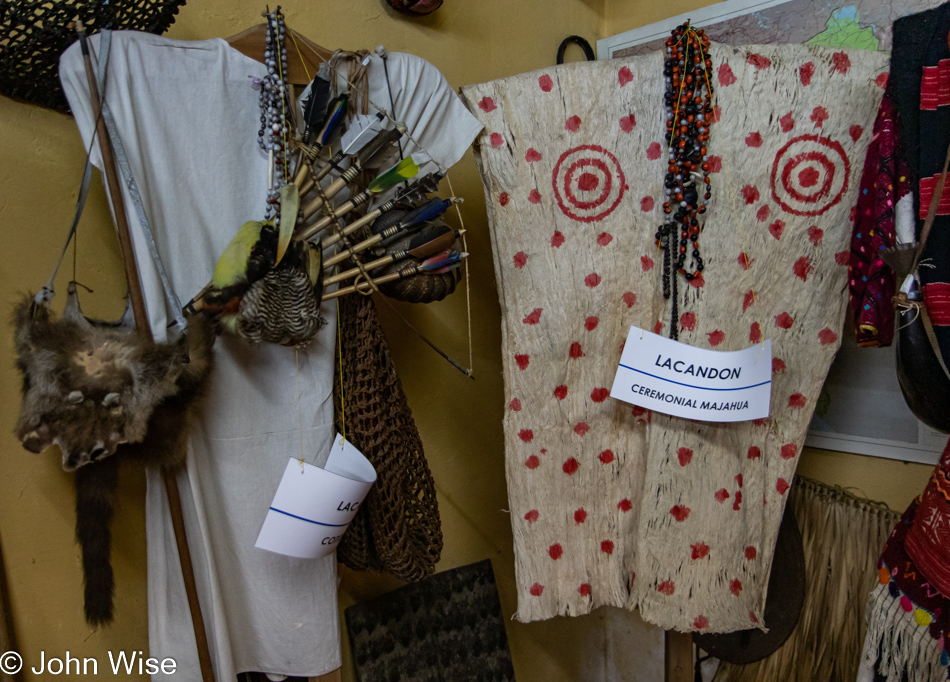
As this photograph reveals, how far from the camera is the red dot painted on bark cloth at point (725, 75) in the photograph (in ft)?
3.21

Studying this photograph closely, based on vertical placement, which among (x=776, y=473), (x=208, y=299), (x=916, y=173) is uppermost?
(x=916, y=173)

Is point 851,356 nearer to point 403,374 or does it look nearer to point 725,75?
point 725,75

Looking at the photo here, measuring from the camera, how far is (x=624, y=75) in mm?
996

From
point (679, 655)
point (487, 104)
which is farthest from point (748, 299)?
point (679, 655)

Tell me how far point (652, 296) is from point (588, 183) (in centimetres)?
22

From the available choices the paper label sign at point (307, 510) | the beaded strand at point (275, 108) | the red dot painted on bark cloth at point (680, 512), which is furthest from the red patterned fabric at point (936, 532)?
the beaded strand at point (275, 108)

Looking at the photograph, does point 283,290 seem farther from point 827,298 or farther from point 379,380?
point 827,298

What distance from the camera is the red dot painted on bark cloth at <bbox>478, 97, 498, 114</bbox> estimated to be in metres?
1.01

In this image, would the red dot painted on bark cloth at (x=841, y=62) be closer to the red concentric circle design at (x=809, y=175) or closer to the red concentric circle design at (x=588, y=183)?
the red concentric circle design at (x=809, y=175)

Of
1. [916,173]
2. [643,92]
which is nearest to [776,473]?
[916,173]

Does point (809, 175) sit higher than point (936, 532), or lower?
higher

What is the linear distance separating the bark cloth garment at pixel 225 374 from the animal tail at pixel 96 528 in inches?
3.1

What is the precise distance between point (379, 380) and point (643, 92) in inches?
24.9

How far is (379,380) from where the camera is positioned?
1.00 m
